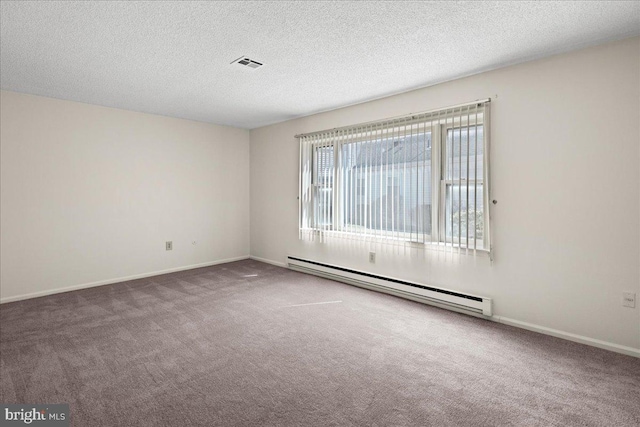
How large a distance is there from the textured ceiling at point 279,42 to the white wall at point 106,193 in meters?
0.60

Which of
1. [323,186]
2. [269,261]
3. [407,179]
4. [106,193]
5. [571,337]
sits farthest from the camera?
[269,261]

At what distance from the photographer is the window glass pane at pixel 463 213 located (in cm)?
323

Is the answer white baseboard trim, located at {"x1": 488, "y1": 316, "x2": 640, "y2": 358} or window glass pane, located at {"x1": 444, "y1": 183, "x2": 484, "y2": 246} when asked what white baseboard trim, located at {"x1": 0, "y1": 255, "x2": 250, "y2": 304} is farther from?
white baseboard trim, located at {"x1": 488, "y1": 316, "x2": 640, "y2": 358}

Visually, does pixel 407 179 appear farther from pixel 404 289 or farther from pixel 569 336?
pixel 569 336

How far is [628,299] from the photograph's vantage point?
252 cm

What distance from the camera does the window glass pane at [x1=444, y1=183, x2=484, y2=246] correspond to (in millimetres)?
3230

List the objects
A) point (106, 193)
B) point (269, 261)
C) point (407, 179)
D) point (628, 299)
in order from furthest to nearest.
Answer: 1. point (269, 261)
2. point (106, 193)
3. point (407, 179)
4. point (628, 299)

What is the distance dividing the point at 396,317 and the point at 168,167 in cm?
409

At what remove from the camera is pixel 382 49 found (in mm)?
2734

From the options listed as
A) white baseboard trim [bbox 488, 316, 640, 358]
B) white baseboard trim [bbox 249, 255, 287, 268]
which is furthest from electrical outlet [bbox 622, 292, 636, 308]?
white baseboard trim [bbox 249, 255, 287, 268]

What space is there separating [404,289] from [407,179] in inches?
51.1

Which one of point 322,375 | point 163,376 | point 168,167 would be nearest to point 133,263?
point 168,167

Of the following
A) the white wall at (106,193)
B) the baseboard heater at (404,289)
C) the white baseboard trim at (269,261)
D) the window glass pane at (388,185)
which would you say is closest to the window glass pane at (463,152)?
the window glass pane at (388,185)

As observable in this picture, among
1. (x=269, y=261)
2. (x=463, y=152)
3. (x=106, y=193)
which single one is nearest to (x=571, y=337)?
(x=463, y=152)
